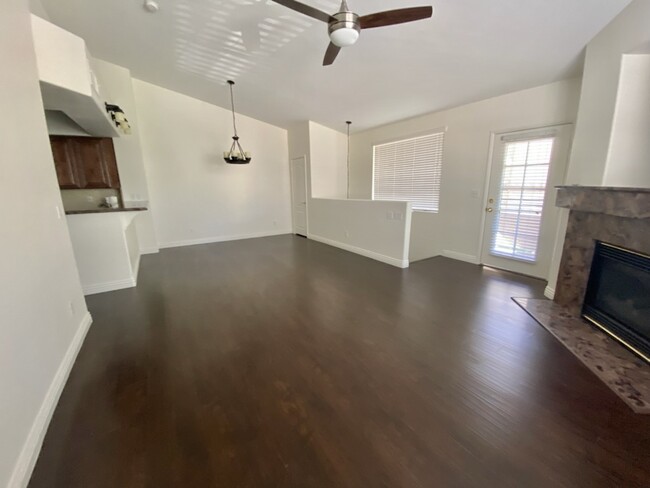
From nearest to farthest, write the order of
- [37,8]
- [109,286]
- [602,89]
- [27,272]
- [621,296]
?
[27,272], [621,296], [602,89], [37,8], [109,286]

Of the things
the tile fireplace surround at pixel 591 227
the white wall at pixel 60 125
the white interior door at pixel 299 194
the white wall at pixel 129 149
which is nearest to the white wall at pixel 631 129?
the tile fireplace surround at pixel 591 227

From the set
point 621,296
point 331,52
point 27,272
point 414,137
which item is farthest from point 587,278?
point 27,272

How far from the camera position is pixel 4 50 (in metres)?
1.60

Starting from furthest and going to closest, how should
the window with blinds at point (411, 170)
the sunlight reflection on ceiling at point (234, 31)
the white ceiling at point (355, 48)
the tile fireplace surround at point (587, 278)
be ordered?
the window with blinds at point (411, 170), the sunlight reflection on ceiling at point (234, 31), the white ceiling at point (355, 48), the tile fireplace surround at point (587, 278)

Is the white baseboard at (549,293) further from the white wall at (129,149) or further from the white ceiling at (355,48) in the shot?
the white wall at (129,149)

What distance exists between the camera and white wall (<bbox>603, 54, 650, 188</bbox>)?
7.20 feet

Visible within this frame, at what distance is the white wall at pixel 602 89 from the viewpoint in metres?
2.06

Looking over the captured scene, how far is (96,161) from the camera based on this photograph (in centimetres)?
431

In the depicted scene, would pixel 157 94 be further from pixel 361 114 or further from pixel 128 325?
pixel 128 325

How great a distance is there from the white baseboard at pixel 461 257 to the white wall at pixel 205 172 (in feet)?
14.4

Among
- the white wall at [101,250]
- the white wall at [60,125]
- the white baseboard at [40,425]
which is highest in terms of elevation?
the white wall at [60,125]

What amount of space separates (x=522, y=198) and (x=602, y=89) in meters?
1.54

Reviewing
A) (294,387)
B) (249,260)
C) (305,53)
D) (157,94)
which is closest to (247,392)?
(294,387)

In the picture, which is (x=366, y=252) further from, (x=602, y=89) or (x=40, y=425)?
(x=40, y=425)
